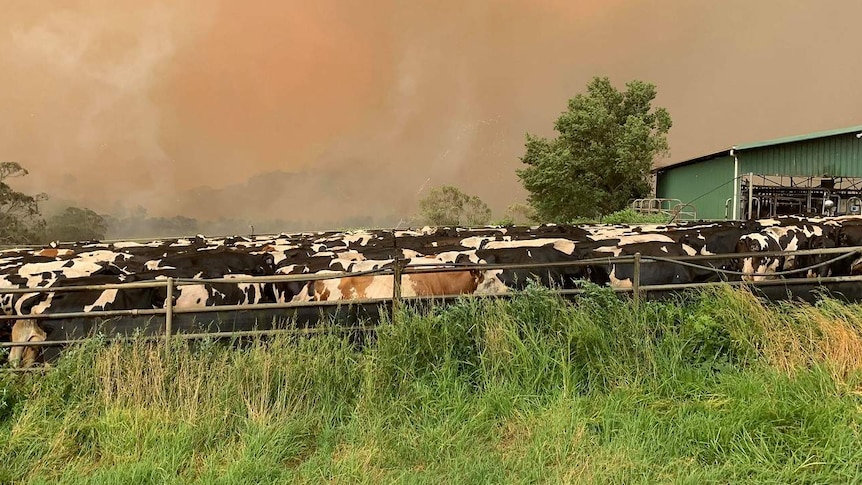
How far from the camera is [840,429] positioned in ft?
10.8

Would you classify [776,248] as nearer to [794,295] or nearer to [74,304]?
[794,295]

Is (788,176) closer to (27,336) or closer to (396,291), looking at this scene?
(396,291)

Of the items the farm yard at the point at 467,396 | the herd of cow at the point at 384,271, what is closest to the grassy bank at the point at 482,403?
the farm yard at the point at 467,396

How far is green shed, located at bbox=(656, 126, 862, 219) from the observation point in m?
21.0

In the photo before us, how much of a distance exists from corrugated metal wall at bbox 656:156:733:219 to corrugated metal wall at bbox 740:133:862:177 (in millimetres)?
1157

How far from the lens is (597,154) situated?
30953mm

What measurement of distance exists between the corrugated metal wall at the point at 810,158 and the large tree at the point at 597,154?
6.55m

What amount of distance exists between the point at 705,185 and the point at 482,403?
27.3 m

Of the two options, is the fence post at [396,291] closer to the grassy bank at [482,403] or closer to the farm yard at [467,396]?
the farm yard at [467,396]

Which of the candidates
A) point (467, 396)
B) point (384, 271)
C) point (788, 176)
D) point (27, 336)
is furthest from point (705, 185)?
point (27, 336)

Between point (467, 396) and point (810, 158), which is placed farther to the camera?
point (810, 158)

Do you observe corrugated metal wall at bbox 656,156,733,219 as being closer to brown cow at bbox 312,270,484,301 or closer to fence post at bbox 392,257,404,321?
brown cow at bbox 312,270,484,301

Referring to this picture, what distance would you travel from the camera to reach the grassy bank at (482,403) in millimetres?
3186

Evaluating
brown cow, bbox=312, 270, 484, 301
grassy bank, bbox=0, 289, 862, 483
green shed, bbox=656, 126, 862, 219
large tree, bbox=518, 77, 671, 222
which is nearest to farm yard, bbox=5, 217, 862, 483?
grassy bank, bbox=0, 289, 862, 483
